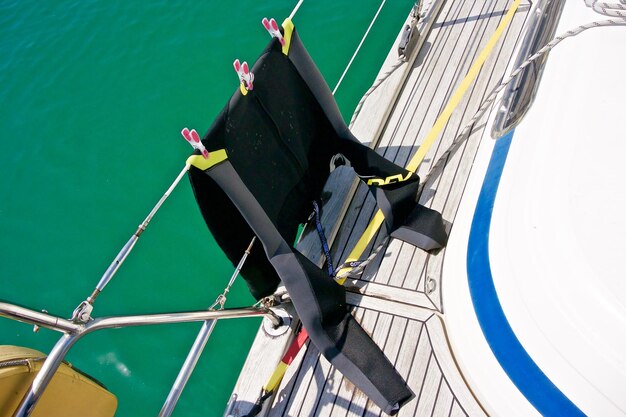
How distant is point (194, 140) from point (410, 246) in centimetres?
131

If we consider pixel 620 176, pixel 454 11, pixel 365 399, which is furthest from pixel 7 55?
pixel 620 176

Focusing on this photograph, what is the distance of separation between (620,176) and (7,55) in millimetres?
6436

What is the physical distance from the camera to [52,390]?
5.29 feet

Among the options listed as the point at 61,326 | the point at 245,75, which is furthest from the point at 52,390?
the point at 245,75

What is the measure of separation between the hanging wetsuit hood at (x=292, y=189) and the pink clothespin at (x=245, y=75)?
4cm

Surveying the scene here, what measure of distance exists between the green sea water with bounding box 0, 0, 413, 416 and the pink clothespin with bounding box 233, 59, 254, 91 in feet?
6.90

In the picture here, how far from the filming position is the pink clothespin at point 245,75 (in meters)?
2.21

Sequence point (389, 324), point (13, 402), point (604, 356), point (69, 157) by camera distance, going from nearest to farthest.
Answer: point (13, 402)
point (604, 356)
point (389, 324)
point (69, 157)

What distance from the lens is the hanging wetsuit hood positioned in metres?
2.27

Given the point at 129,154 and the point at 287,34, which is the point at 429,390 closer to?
the point at 287,34

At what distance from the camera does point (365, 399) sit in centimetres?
238

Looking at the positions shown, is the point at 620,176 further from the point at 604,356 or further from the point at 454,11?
the point at 454,11

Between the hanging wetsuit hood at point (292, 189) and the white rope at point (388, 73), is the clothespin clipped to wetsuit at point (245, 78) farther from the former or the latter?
the white rope at point (388, 73)

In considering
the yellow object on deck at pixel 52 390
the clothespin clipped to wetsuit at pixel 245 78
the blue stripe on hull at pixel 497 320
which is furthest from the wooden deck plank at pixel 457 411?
the clothespin clipped to wetsuit at pixel 245 78
